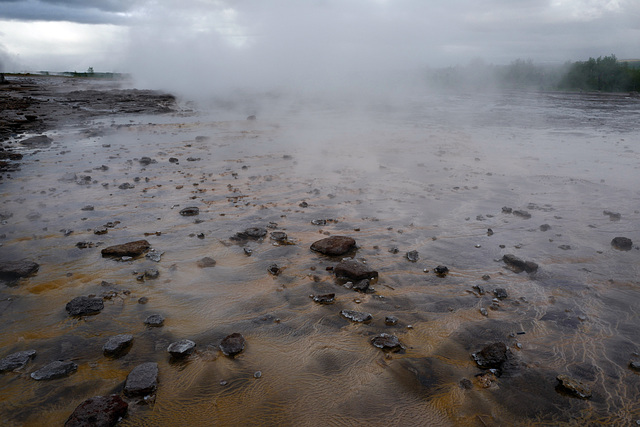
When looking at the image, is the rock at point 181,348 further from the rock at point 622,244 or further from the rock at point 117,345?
the rock at point 622,244

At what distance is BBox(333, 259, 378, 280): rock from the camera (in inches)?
157

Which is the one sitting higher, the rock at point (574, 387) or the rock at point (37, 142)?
the rock at point (37, 142)

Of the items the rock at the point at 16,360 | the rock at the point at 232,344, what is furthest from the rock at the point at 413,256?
the rock at the point at 16,360

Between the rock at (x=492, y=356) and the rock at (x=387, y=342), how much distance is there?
23.5 inches

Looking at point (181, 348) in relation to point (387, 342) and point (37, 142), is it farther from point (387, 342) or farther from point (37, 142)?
point (37, 142)

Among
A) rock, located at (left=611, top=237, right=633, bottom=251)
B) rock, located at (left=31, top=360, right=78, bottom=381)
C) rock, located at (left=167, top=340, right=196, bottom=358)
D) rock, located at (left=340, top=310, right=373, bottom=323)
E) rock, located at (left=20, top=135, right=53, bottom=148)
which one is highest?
rock, located at (left=20, top=135, right=53, bottom=148)

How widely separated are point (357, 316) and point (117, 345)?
203 cm

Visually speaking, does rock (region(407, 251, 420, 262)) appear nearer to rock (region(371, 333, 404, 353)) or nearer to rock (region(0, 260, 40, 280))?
rock (region(371, 333, 404, 353))

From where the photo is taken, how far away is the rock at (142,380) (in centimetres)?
258

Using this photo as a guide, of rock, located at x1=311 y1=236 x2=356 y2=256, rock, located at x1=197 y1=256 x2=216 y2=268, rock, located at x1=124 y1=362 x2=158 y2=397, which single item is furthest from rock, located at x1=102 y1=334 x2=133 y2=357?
rock, located at x1=311 y1=236 x2=356 y2=256

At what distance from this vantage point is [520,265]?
170 inches

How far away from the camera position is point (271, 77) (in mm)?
38781

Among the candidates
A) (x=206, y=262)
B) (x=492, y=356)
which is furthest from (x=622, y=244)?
(x=206, y=262)

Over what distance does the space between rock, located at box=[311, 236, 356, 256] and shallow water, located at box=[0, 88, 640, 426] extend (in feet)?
0.55
